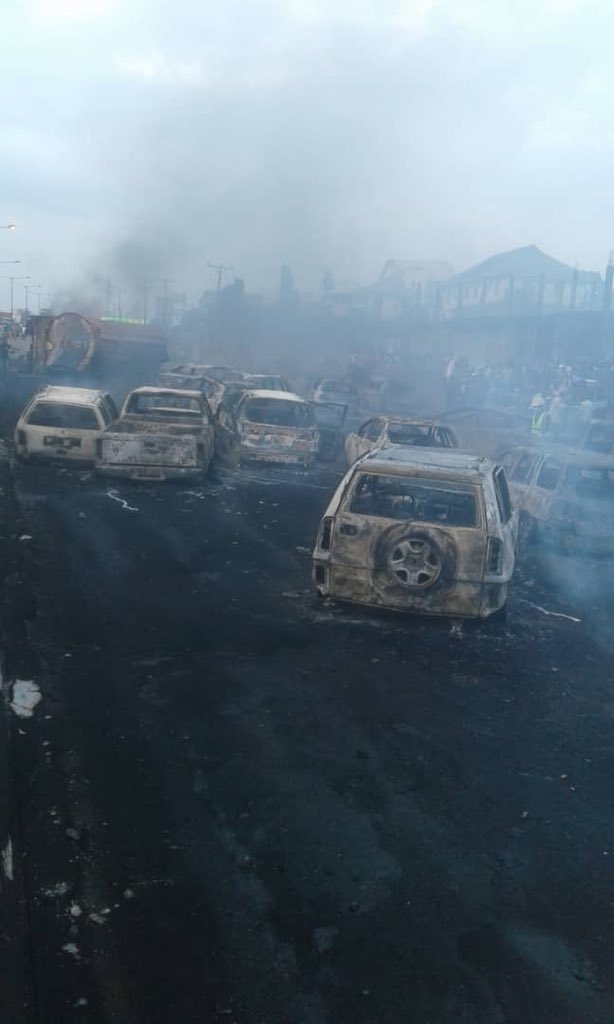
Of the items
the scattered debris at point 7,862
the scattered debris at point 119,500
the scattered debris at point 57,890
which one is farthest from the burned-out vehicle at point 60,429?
the scattered debris at point 57,890

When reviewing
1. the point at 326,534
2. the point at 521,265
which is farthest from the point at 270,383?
the point at 521,265

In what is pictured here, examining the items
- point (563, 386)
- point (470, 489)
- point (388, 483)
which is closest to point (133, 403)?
point (388, 483)

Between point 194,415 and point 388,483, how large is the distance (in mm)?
7424

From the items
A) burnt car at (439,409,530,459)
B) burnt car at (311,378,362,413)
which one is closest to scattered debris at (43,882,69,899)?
burnt car at (439,409,530,459)

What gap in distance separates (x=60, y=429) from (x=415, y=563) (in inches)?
340

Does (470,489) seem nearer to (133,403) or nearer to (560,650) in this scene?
(560,650)

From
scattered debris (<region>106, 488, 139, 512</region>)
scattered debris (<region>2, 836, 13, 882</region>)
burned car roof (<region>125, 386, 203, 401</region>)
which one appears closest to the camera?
scattered debris (<region>2, 836, 13, 882</region>)

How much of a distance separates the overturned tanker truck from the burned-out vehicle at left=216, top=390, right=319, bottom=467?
13951 millimetres

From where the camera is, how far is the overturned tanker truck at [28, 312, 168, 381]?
30.6 m

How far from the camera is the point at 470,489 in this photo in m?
7.89

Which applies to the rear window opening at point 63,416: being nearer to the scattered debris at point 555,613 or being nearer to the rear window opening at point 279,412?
the rear window opening at point 279,412

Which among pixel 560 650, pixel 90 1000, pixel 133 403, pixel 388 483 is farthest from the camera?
pixel 133 403

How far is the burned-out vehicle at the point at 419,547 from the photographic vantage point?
757cm

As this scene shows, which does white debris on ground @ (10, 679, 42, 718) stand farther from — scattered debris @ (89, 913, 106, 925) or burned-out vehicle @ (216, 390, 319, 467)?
burned-out vehicle @ (216, 390, 319, 467)
